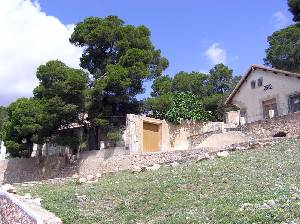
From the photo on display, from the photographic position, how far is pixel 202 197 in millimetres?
14766

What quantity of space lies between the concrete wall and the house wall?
10.9ft

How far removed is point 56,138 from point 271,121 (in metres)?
15.5

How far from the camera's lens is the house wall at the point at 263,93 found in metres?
37.1

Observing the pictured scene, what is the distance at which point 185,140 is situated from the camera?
37781 mm

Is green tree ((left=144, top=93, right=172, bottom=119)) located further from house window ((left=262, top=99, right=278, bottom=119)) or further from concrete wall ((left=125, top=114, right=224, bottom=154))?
house window ((left=262, top=99, right=278, bottom=119))

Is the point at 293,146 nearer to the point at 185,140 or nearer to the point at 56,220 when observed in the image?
the point at 56,220

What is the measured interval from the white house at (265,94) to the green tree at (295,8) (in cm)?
570

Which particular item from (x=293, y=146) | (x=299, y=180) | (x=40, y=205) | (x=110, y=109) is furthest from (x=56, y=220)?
(x=110, y=109)

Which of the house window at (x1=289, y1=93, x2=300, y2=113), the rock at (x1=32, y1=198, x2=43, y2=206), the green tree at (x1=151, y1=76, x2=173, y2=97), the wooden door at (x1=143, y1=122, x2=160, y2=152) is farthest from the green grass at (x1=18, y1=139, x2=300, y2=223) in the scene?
the green tree at (x1=151, y1=76, x2=173, y2=97)

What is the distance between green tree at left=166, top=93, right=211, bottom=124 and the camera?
37812 mm

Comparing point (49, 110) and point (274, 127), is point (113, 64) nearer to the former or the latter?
point (49, 110)

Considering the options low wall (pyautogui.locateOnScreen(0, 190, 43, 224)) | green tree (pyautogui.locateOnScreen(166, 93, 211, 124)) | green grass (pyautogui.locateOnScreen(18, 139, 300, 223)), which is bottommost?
low wall (pyautogui.locateOnScreen(0, 190, 43, 224))

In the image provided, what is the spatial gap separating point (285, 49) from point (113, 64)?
1519 centimetres

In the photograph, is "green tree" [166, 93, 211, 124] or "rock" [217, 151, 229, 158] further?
"green tree" [166, 93, 211, 124]
